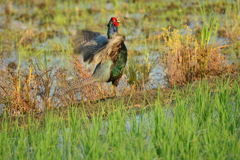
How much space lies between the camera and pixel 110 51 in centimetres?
526

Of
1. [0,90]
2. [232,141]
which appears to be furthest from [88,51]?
[232,141]


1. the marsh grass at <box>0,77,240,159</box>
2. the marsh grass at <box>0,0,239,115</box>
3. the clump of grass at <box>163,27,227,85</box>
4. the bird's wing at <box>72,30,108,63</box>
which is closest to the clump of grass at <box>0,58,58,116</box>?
the marsh grass at <box>0,0,239,115</box>

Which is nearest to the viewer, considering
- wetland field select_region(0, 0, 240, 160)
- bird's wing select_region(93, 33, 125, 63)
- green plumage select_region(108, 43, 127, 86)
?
wetland field select_region(0, 0, 240, 160)

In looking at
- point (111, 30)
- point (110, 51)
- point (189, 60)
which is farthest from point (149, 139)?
point (189, 60)

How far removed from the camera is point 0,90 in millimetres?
5414

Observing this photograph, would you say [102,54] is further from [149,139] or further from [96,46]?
[149,139]

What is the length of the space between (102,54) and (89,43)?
278 mm

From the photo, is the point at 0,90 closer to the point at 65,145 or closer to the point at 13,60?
the point at 65,145

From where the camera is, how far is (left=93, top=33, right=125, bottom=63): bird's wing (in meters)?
5.08

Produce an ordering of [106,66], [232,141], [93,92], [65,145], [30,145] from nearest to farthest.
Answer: [232,141]
[65,145]
[30,145]
[106,66]
[93,92]

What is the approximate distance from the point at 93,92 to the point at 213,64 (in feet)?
5.46

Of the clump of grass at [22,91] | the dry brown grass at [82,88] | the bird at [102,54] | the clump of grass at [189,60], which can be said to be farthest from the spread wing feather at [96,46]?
the clump of grass at [189,60]

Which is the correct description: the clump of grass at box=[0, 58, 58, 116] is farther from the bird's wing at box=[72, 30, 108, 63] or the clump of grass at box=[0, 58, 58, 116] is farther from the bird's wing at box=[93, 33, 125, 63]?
the bird's wing at box=[93, 33, 125, 63]

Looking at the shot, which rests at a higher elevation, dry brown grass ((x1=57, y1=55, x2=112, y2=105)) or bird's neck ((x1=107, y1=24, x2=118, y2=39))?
bird's neck ((x1=107, y1=24, x2=118, y2=39))
